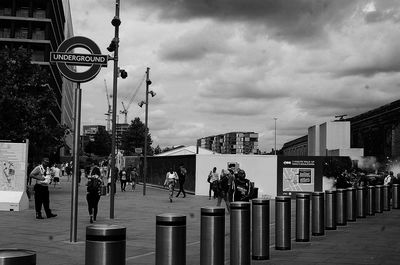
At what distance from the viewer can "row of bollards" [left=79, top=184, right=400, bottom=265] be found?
4406 millimetres

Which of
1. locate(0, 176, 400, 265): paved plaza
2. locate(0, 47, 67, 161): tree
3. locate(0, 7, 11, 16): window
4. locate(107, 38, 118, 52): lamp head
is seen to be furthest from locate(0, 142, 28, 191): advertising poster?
locate(0, 7, 11, 16): window

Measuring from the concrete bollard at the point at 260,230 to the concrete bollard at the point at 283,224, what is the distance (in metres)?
0.90

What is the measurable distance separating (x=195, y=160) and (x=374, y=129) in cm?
3115

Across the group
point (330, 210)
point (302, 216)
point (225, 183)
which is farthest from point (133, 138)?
point (302, 216)

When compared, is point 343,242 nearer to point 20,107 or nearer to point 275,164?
point 275,164

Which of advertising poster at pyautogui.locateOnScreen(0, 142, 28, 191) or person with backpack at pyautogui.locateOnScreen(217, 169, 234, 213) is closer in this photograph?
person with backpack at pyautogui.locateOnScreen(217, 169, 234, 213)

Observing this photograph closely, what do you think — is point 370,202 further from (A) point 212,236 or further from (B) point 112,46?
(A) point 212,236

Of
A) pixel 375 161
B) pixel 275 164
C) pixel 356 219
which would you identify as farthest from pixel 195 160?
pixel 356 219

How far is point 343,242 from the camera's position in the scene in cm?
1107

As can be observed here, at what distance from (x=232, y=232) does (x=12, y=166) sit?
12.5m

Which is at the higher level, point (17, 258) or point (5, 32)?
point (5, 32)

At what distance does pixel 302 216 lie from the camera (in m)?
10.9

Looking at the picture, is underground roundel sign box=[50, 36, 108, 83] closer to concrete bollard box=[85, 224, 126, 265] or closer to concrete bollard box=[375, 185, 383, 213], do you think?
Answer: concrete bollard box=[85, 224, 126, 265]

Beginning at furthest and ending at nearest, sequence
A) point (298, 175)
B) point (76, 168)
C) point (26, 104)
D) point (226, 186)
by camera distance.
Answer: point (298, 175)
point (26, 104)
point (226, 186)
point (76, 168)
